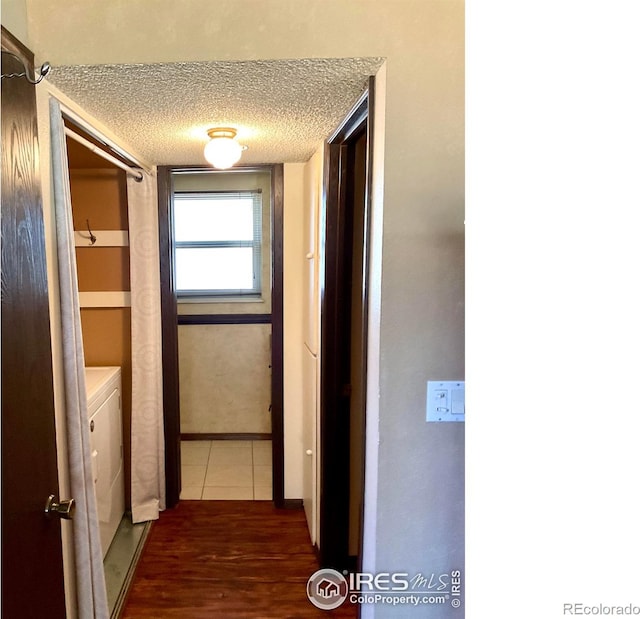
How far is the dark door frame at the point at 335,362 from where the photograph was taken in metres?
1.91

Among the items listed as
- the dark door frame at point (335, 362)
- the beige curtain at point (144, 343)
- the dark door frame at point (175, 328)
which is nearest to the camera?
the dark door frame at point (335, 362)

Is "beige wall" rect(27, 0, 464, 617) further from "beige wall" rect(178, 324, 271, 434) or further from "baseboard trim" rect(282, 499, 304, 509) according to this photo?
"beige wall" rect(178, 324, 271, 434)

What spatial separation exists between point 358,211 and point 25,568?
1.69 metres

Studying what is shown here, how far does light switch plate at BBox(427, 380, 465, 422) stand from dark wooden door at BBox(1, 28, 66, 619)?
3.31ft

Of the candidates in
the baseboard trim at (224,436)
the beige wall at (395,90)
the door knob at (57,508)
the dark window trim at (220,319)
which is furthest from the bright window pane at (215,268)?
the door knob at (57,508)

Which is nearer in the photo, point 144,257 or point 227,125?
point 227,125

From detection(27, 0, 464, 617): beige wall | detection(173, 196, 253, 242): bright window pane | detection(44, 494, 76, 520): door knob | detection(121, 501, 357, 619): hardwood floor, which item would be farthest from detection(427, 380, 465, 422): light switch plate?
detection(173, 196, 253, 242): bright window pane

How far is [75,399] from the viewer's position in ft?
4.38

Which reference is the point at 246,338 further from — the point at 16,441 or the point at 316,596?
the point at 16,441

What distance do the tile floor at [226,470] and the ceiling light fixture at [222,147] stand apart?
211 centimetres

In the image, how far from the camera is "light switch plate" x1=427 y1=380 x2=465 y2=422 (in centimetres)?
120

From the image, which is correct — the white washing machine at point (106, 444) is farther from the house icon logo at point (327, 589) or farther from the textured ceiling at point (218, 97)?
the textured ceiling at point (218, 97)
